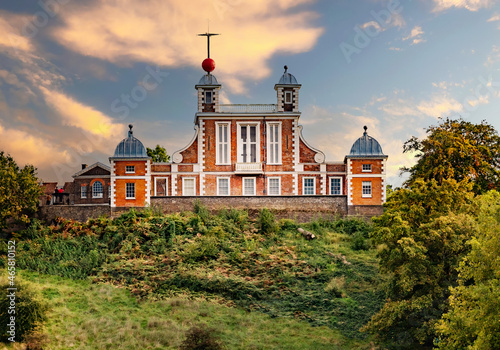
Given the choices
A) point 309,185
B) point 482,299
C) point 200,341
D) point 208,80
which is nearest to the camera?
point 482,299

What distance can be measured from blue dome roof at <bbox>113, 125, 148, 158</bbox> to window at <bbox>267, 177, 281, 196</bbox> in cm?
1044

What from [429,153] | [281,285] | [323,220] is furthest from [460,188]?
[323,220]

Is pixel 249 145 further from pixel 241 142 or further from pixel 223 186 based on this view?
pixel 223 186

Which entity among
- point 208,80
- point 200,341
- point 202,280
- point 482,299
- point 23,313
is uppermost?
point 208,80

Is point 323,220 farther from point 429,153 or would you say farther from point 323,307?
point 323,307

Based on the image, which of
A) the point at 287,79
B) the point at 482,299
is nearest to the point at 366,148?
the point at 287,79

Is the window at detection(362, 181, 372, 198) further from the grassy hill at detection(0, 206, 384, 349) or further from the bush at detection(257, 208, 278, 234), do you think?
the bush at detection(257, 208, 278, 234)

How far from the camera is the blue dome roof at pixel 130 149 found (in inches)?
1593

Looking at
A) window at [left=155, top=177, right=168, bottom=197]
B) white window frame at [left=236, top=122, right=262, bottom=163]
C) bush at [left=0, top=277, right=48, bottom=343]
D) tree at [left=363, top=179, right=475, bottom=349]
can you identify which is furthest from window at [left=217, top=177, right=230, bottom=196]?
tree at [left=363, top=179, right=475, bottom=349]

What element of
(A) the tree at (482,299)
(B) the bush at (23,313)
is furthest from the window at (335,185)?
(B) the bush at (23,313)

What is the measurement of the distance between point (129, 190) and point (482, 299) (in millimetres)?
30718

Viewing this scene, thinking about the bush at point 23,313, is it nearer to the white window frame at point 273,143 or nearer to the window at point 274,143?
the white window frame at point 273,143

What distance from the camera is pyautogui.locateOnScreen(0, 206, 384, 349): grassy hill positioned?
64.0 ft

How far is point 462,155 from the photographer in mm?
29984
